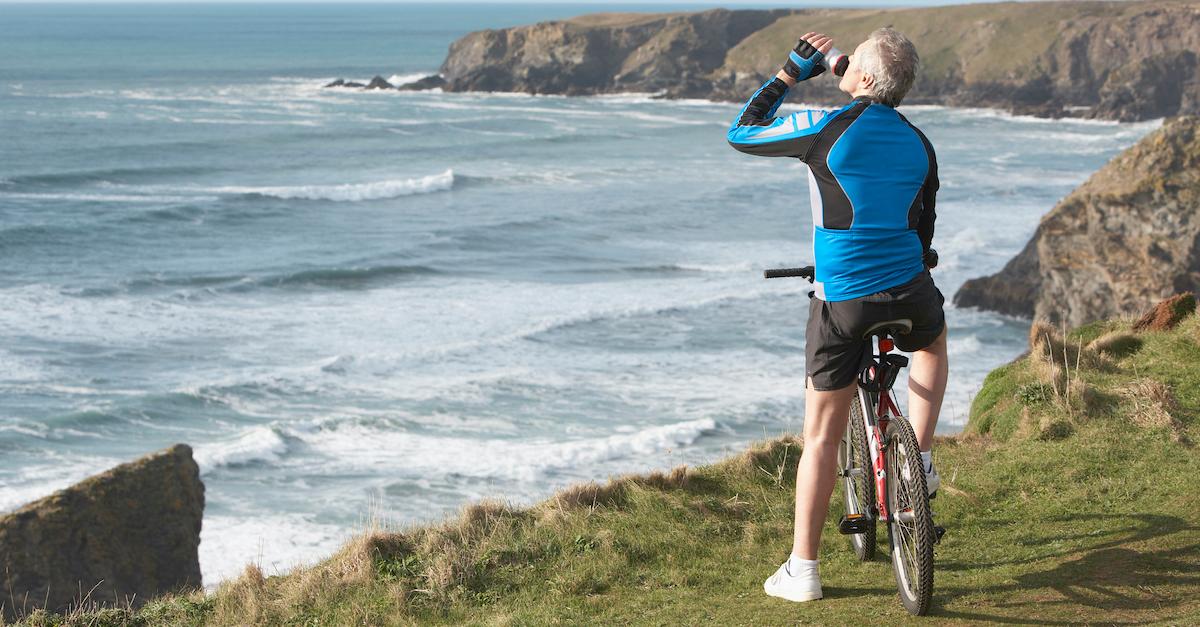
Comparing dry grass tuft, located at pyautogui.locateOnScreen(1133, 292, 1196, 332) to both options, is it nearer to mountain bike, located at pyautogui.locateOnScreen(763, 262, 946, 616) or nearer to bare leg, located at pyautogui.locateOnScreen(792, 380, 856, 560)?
mountain bike, located at pyautogui.locateOnScreen(763, 262, 946, 616)

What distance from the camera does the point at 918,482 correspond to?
4219mm

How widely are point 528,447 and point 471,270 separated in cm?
1429

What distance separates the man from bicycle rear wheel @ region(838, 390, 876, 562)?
420mm

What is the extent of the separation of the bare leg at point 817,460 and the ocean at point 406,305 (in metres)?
2.41

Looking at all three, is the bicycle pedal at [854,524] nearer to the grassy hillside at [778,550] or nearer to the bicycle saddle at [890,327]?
the grassy hillside at [778,550]

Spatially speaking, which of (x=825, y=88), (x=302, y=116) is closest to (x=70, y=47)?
(x=302, y=116)

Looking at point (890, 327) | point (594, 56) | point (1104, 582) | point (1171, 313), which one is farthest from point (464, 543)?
point (594, 56)

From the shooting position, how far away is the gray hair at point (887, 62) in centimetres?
407

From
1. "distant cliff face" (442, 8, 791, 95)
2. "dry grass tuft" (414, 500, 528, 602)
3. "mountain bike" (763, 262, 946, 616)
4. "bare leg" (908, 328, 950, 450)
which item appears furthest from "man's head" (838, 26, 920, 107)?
"distant cliff face" (442, 8, 791, 95)

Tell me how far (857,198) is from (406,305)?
22110mm

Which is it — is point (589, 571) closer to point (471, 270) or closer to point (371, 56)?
point (471, 270)

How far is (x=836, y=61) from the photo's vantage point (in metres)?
4.26

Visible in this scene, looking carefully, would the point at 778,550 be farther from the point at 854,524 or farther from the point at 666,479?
the point at 666,479

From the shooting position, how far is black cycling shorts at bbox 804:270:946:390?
4145 millimetres
